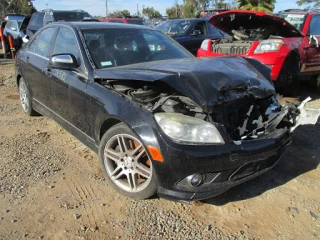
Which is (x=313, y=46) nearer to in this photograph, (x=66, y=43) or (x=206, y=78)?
(x=206, y=78)

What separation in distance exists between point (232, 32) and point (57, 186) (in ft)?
16.9

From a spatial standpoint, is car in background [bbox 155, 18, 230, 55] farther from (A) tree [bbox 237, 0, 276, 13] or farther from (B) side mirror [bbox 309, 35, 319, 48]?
(A) tree [bbox 237, 0, 276, 13]

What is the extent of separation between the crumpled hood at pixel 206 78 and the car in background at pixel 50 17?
28.0 feet

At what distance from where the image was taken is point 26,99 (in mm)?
4898

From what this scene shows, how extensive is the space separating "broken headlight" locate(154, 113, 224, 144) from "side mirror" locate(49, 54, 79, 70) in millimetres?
1334

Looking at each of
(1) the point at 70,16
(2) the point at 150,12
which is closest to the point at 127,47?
(1) the point at 70,16

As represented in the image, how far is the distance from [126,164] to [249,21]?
4620mm

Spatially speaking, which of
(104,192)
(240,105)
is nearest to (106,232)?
(104,192)

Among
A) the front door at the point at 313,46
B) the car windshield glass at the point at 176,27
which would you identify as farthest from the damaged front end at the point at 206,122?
the car windshield glass at the point at 176,27

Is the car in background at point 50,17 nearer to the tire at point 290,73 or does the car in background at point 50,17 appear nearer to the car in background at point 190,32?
the car in background at point 190,32

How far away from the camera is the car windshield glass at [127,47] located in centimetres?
339

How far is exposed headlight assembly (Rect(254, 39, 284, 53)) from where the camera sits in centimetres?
545

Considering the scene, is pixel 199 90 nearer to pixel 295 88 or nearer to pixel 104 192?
Answer: pixel 104 192

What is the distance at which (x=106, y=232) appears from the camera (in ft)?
7.83
